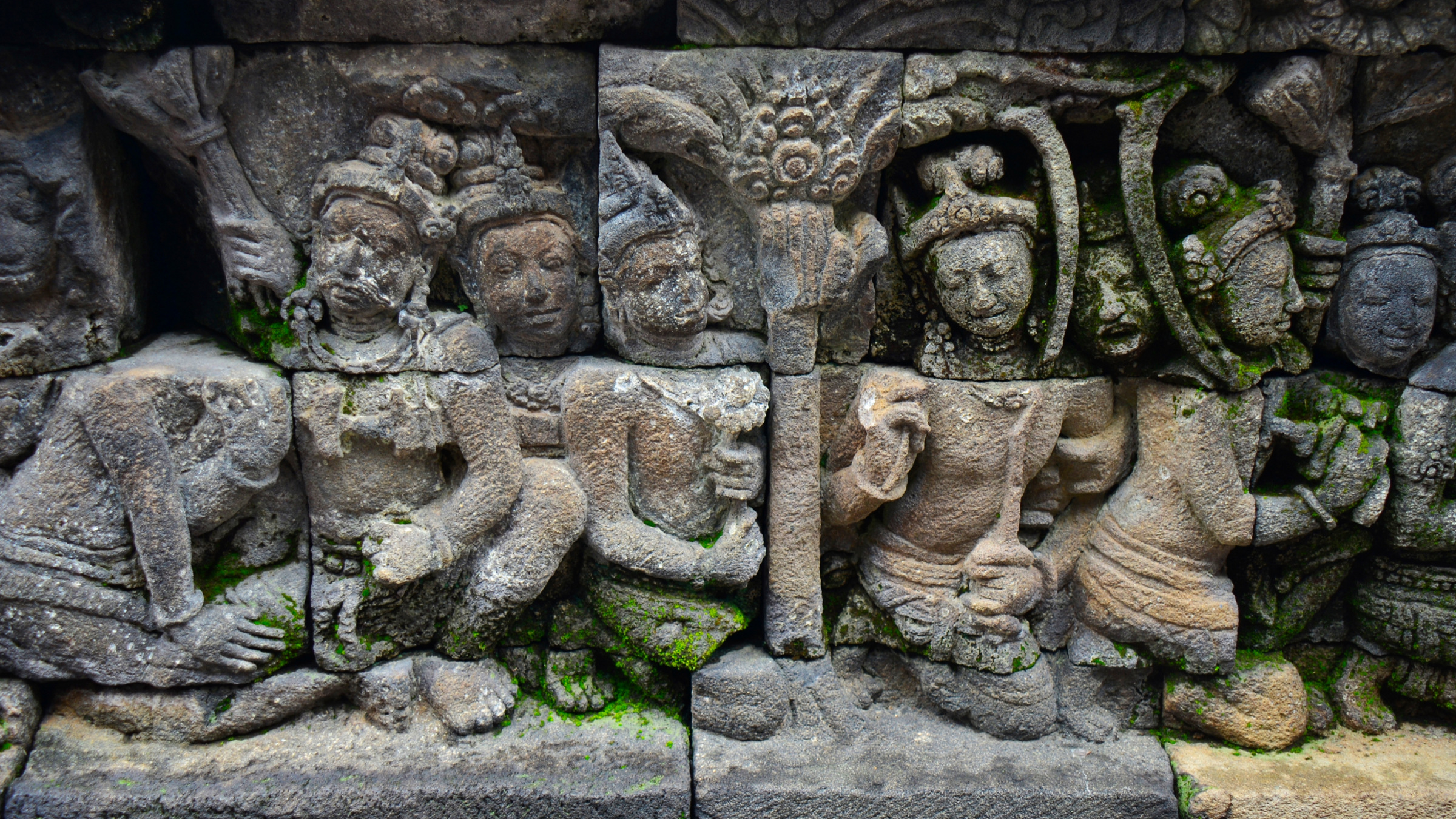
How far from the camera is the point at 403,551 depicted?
339 centimetres

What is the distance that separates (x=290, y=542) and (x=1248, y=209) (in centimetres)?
374

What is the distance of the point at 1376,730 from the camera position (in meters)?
3.86

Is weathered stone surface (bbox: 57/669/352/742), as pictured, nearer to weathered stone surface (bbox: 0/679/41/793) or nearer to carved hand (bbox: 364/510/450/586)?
weathered stone surface (bbox: 0/679/41/793)

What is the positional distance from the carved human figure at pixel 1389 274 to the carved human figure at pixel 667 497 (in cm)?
222

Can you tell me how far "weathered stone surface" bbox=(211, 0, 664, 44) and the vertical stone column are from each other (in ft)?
4.60

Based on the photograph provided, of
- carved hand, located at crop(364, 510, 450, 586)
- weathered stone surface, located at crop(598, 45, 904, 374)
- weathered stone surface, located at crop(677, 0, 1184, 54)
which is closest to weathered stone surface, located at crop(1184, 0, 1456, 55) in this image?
weathered stone surface, located at crop(677, 0, 1184, 54)

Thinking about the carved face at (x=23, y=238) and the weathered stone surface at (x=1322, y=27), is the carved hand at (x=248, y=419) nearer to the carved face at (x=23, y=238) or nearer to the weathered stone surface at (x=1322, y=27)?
the carved face at (x=23, y=238)

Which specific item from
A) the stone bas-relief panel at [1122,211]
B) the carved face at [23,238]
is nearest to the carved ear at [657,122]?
the stone bas-relief panel at [1122,211]

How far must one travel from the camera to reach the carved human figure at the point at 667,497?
136 inches

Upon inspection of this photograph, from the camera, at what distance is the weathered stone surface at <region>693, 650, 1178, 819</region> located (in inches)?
139

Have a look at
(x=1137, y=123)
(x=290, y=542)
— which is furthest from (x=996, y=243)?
(x=290, y=542)

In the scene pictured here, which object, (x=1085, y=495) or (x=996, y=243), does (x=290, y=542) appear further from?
(x=1085, y=495)

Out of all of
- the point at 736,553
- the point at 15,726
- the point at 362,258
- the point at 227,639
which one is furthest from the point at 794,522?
the point at 15,726

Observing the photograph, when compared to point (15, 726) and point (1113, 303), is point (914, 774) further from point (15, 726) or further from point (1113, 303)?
point (15, 726)
